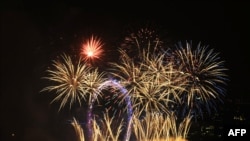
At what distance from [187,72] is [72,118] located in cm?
802

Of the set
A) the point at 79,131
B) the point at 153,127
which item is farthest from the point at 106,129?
the point at 79,131

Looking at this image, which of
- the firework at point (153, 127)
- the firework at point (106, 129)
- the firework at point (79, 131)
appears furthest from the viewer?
the firework at point (79, 131)

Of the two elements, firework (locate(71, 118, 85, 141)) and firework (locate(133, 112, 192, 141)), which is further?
firework (locate(71, 118, 85, 141))

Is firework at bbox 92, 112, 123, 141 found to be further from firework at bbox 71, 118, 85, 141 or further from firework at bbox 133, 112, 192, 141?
firework at bbox 133, 112, 192, 141

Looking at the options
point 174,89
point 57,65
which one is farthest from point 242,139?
point 57,65

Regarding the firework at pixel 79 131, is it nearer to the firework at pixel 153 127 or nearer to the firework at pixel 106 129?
the firework at pixel 106 129

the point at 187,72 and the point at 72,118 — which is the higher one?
the point at 187,72

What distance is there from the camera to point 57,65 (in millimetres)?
13195

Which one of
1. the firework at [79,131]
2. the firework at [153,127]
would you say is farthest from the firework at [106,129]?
the firework at [153,127]

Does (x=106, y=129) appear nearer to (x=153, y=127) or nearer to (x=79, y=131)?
(x=153, y=127)

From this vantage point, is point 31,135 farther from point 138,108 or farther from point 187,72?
point 187,72

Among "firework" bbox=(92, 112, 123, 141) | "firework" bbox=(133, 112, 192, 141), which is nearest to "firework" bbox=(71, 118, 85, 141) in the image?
"firework" bbox=(92, 112, 123, 141)

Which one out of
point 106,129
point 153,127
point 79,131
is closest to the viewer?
point 153,127

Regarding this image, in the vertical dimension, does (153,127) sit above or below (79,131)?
above
